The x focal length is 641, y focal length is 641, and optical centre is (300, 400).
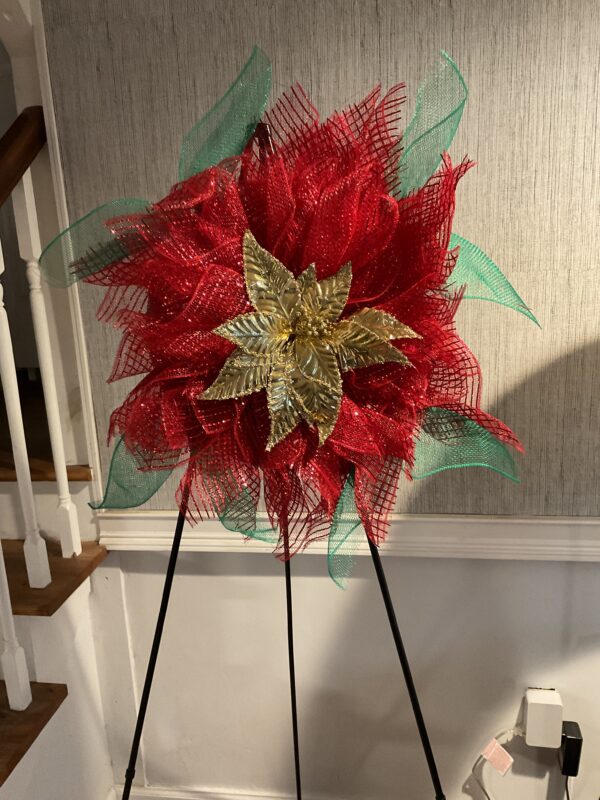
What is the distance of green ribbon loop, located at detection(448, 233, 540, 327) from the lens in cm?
82

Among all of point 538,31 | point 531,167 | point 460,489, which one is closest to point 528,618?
point 460,489

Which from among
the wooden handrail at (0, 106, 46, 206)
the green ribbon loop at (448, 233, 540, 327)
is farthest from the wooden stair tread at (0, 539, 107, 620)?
the green ribbon loop at (448, 233, 540, 327)

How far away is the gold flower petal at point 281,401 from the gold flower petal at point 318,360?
2 cm

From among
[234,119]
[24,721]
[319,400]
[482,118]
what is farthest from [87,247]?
[24,721]

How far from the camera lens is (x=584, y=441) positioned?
3.95 feet

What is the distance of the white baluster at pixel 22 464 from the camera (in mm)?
1121

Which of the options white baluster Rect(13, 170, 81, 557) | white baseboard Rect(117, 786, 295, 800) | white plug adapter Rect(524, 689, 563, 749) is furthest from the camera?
white baseboard Rect(117, 786, 295, 800)

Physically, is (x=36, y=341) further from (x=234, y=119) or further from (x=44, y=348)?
(x=234, y=119)

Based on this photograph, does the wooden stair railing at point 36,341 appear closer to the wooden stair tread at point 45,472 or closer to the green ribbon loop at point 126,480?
the wooden stair tread at point 45,472

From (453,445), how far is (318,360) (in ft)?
0.85

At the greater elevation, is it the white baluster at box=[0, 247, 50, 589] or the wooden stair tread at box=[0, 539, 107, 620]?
the white baluster at box=[0, 247, 50, 589]

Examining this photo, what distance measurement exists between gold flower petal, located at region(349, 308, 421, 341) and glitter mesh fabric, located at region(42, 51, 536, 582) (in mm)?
19

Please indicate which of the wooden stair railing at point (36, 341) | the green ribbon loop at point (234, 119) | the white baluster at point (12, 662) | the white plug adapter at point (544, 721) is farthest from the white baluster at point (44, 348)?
the white plug adapter at point (544, 721)

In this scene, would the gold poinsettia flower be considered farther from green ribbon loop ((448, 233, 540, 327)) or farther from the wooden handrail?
the wooden handrail
